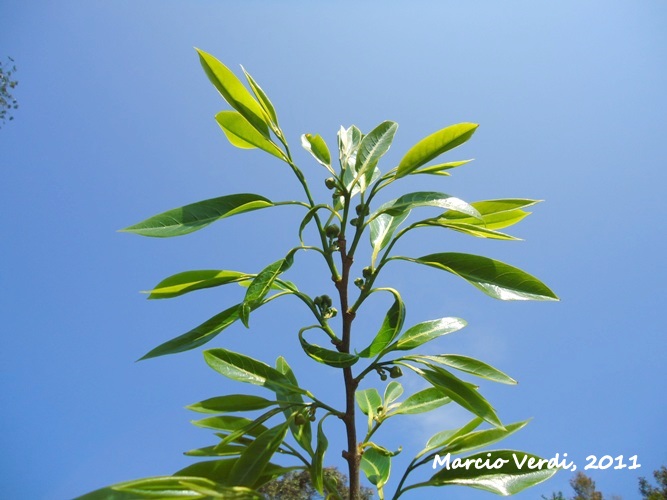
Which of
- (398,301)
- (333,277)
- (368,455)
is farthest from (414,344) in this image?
(368,455)

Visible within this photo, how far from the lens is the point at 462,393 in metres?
1.68

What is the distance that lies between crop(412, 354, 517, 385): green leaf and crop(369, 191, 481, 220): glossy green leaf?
19.6 inches

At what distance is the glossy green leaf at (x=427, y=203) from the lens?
1.67 metres

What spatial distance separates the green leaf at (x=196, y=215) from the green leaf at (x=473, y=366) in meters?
0.76

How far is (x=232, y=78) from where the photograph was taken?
6.07ft

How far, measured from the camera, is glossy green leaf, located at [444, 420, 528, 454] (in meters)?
1.91

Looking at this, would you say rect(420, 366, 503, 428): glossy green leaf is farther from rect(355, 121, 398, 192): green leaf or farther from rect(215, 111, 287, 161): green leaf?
rect(215, 111, 287, 161): green leaf

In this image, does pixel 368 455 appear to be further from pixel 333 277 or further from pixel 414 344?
pixel 333 277

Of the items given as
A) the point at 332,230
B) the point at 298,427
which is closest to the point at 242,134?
the point at 332,230

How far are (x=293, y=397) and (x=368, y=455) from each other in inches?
24.2

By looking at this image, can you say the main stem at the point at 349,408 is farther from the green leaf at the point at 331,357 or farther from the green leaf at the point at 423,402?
the green leaf at the point at 423,402

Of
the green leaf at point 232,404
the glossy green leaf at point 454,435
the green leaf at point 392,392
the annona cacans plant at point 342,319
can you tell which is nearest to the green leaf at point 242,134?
the annona cacans plant at point 342,319

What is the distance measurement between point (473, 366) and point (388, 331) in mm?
330

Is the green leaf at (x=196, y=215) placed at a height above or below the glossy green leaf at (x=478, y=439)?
above
